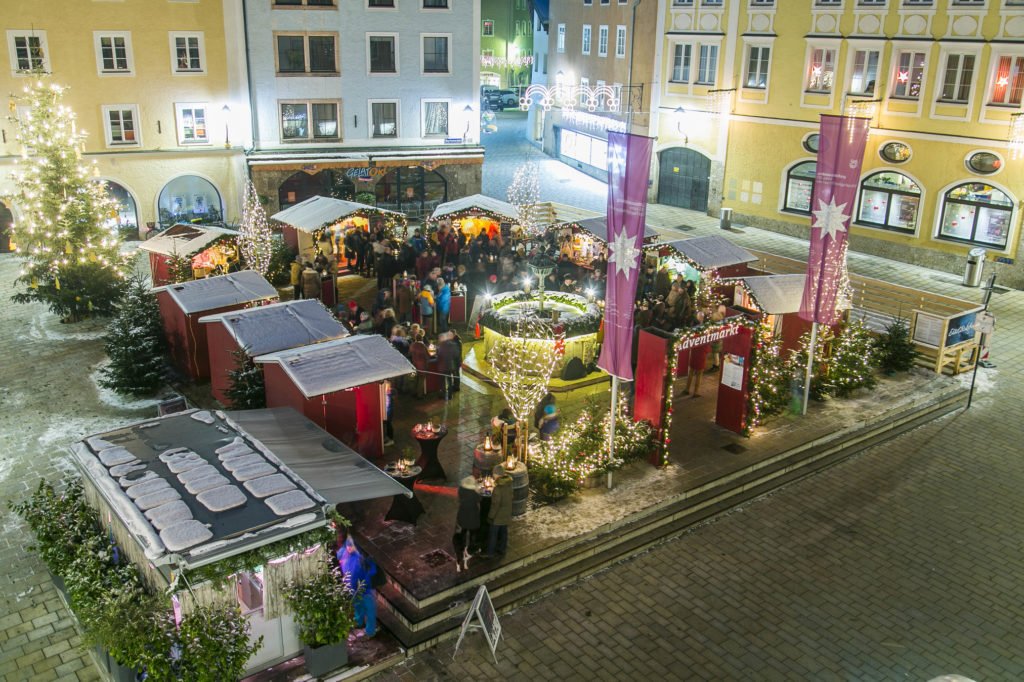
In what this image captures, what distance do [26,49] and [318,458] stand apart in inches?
971

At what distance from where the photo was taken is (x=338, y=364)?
1512 cm

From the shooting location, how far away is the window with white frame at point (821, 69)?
30.9 meters

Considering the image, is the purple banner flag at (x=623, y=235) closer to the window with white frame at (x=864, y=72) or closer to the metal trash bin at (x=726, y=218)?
the window with white frame at (x=864, y=72)

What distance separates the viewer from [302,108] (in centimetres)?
3338

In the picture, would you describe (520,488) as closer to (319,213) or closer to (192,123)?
(319,213)

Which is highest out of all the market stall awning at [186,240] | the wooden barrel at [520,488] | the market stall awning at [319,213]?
the market stall awning at [319,213]

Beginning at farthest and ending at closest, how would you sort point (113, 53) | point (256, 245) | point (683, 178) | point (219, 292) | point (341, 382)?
point (683, 178) < point (113, 53) < point (256, 245) < point (219, 292) < point (341, 382)

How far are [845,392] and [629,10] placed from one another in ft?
81.4

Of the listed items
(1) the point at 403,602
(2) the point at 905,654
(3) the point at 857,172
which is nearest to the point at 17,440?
(1) the point at 403,602

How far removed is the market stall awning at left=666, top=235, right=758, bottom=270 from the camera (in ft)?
74.9

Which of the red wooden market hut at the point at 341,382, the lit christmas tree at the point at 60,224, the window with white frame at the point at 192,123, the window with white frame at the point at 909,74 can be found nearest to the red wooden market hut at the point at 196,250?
the lit christmas tree at the point at 60,224

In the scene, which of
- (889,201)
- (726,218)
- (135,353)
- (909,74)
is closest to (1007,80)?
(909,74)

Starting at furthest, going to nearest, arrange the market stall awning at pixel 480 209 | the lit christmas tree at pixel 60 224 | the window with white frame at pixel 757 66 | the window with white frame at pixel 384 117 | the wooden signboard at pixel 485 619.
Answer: the window with white frame at pixel 384 117 < the window with white frame at pixel 757 66 < the market stall awning at pixel 480 209 < the lit christmas tree at pixel 60 224 < the wooden signboard at pixel 485 619

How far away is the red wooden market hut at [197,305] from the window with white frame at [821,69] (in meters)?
21.7
